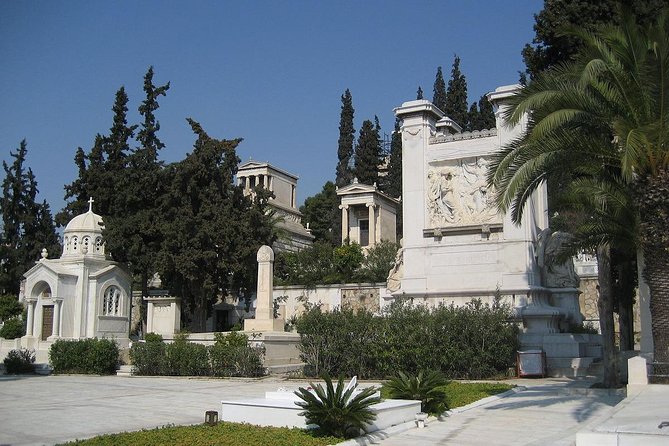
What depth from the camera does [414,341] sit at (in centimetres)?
1980

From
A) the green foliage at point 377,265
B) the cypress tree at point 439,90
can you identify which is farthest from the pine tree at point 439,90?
the green foliage at point 377,265

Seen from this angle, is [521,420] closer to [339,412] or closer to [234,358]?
[339,412]

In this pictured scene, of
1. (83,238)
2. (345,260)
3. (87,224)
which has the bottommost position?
(345,260)

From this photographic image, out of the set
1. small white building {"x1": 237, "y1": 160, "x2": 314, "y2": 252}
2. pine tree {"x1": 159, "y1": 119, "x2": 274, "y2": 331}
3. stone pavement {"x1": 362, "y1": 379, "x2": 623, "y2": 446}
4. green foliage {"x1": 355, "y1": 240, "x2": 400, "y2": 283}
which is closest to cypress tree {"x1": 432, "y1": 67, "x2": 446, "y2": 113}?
small white building {"x1": 237, "y1": 160, "x2": 314, "y2": 252}

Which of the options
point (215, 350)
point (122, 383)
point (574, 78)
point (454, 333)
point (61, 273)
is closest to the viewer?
point (574, 78)

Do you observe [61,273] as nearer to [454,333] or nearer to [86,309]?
[86,309]

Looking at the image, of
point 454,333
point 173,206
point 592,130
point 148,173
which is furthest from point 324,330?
point 148,173

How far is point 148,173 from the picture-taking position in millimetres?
35031

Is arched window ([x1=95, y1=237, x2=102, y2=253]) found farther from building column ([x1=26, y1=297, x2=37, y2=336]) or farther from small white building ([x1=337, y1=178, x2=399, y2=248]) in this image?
small white building ([x1=337, y1=178, x2=399, y2=248])

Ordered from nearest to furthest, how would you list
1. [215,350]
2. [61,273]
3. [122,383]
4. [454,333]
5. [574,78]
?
[574,78] → [454,333] → [122,383] → [215,350] → [61,273]

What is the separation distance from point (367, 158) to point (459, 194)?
42841 mm

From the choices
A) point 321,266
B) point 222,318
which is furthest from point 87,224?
point 321,266

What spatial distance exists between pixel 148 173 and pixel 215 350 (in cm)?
1466

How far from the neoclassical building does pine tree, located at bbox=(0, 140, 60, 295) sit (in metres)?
12.7
